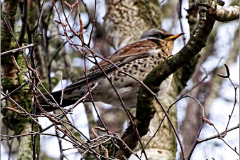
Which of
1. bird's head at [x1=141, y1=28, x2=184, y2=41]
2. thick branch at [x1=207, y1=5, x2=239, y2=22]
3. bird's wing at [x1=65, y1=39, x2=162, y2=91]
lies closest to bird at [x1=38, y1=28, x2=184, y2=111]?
bird's wing at [x1=65, y1=39, x2=162, y2=91]

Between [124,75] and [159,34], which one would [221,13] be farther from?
[159,34]

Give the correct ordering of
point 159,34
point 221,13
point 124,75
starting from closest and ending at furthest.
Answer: point 221,13
point 124,75
point 159,34

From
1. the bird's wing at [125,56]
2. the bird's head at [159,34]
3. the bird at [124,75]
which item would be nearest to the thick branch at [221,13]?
the bird at [124,75]

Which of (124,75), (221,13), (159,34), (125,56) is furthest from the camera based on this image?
(159,34)

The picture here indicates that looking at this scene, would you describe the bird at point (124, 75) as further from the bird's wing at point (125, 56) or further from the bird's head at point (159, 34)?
the bird's head at point (159, 34)

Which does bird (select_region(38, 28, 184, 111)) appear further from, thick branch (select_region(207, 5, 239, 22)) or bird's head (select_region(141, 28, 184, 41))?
thick branch (select_region(207, 5, 239, 22))

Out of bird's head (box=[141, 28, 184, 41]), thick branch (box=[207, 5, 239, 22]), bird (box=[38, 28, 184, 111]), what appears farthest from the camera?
bird's head (box=[141, 28, 184, 41])

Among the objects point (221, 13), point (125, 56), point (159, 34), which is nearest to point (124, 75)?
point (125, 56)

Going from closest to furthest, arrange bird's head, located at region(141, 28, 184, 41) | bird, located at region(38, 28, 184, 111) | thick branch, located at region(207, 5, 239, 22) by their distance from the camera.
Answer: thick branch, located at region(207, 5, 239, 22)
bird, located at region(38, 28, 184, 111)
bird's head, located at region(141, 28, 184, 41)

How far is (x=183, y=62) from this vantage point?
14.1 ft

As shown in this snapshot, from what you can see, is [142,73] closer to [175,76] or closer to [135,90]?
[135,90]

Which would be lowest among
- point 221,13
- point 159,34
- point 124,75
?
point 221,13

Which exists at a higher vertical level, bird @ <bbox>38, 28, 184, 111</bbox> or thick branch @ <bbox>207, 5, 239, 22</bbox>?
bird @ <bbox>38, 28, 184, 111</bbox>

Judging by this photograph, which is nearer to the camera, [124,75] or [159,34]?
[124,75]
